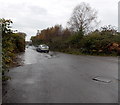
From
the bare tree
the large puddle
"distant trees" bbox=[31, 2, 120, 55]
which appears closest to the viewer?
the large puddle

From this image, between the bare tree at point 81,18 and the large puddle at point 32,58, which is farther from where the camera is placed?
the bare tree at point 81,18

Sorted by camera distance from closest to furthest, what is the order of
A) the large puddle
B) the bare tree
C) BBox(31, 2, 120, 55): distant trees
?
the large puddle
BBox(31, 2, 120, 55): distant trees
the bare tree

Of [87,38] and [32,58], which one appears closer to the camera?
[32,58]

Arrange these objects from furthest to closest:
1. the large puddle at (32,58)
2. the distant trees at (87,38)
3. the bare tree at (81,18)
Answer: the bare tree at (81,18)
the distant trees at (87,38)
the large puddle at (32,58)

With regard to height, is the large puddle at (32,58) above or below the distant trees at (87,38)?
below

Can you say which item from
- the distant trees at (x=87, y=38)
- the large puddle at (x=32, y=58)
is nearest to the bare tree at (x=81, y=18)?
the distant trees at (x=87, y=38)

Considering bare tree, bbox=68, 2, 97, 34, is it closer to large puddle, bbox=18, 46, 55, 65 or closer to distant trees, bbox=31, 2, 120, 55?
distant trees, bbox=31, 2, 120, 55

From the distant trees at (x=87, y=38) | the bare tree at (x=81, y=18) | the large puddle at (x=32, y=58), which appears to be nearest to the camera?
the large puddle at (x=32, y=58)

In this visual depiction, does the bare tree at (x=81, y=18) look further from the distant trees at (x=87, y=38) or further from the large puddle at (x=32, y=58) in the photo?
the large puddle at (x=32, y=58)

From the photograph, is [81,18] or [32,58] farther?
[81,18]

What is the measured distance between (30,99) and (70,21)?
121ft

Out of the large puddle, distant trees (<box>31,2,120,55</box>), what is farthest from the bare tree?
the large puddle

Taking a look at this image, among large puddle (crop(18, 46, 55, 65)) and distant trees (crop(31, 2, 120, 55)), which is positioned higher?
distant trees (crop(31, 2, 120, 55))

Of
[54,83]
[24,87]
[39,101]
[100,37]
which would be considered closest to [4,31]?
[24,87]
